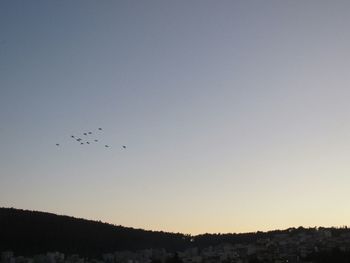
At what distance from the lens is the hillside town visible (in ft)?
436

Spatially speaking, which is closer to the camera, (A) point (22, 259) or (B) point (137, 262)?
(A) point (22, 259)

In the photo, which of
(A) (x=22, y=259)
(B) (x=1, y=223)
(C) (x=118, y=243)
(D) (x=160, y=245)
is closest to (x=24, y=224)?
(B) (x=1, y=223)

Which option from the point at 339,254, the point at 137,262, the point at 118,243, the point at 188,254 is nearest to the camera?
the point at 339,254

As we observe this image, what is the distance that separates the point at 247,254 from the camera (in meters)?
149

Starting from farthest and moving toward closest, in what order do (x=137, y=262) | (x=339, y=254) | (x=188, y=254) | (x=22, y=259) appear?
(x=188, y=254) → (x=137, y=262) → (x=22, y=259) → (x=339, y=254)

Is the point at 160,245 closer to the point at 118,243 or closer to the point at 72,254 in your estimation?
the point at 118,243

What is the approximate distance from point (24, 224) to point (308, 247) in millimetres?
65540

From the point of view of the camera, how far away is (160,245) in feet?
646

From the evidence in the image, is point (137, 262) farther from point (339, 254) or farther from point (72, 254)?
point (339, 254)

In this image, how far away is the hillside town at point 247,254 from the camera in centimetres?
13300

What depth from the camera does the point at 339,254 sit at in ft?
→ 371

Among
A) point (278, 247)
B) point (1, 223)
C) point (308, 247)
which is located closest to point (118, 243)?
point (1, 223)

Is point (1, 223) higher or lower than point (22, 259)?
higher

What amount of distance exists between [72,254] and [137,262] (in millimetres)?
15333
